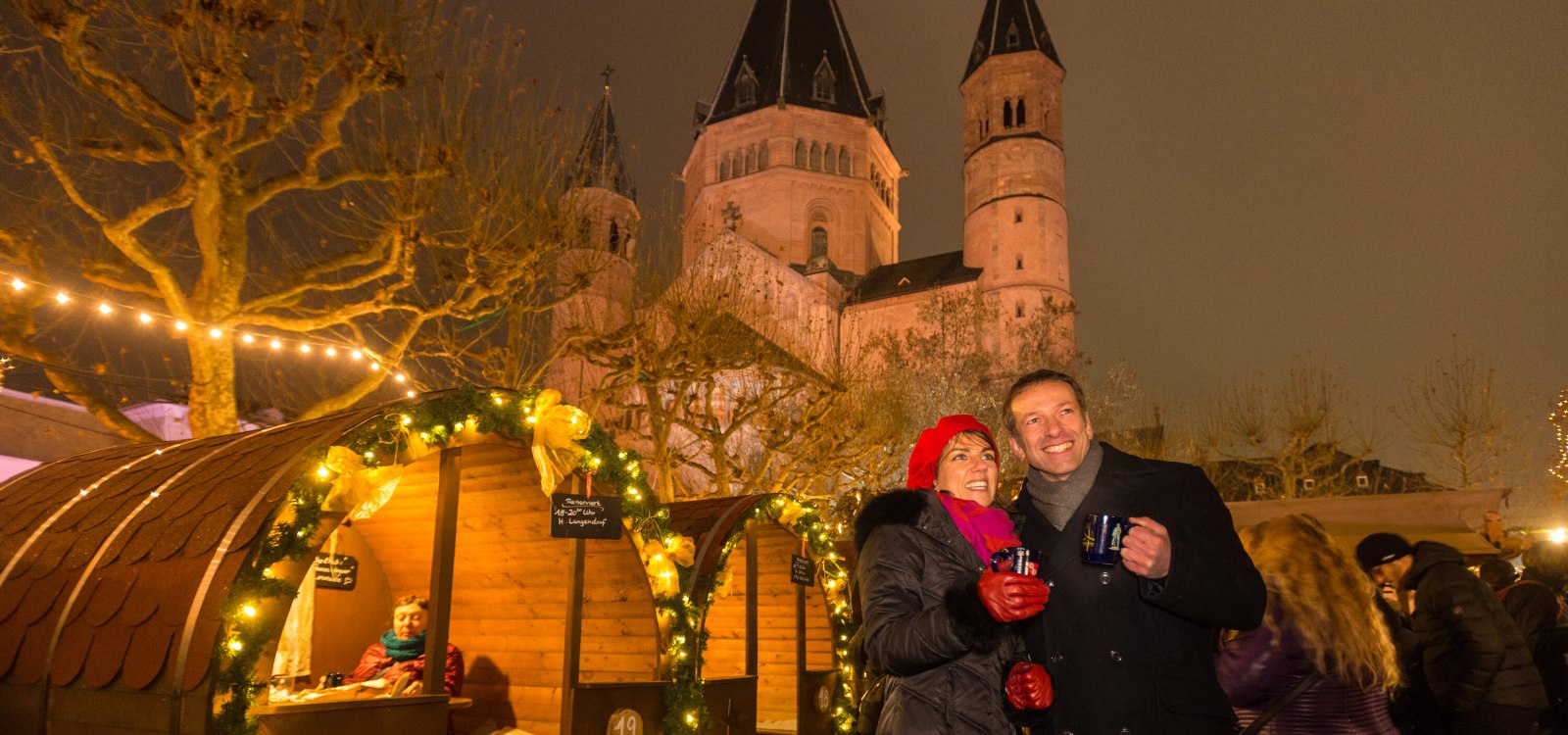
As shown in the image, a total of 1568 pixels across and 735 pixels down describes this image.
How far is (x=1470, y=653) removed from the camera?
17.4 ft

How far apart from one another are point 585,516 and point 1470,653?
541 cm

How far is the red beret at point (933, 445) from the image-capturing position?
12.3ft

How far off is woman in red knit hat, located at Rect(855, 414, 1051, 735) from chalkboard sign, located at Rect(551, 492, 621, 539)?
403 centimetres

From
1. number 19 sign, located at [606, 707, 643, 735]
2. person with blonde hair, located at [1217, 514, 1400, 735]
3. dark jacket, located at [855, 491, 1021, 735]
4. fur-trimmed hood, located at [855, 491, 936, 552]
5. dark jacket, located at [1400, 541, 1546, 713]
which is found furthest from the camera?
number 19 sign, located at [606, 707, 643, 735]

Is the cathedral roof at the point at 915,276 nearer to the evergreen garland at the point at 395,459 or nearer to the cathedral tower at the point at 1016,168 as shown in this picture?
the cathedral tower at the point at 1016,168

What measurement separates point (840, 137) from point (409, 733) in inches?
2588

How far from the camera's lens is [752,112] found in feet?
226

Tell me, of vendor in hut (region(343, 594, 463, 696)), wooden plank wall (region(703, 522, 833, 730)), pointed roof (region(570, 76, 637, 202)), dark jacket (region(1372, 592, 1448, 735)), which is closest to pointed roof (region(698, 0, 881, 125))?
pointed roof (region(570, 76, 637, 202))

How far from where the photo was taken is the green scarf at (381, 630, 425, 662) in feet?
25.8

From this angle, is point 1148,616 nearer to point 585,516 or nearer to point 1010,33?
point 585,516

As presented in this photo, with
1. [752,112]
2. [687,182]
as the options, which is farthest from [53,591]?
[687,182]

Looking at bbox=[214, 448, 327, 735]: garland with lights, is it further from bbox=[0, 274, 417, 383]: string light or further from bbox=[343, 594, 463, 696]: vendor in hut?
bbox=[0, 274, 417, 383]: string light

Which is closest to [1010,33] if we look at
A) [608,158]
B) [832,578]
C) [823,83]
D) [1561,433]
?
[823,83]

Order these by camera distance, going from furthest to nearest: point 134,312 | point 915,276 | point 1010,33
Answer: point 915,276 < point 1010,33 < point 134,312
